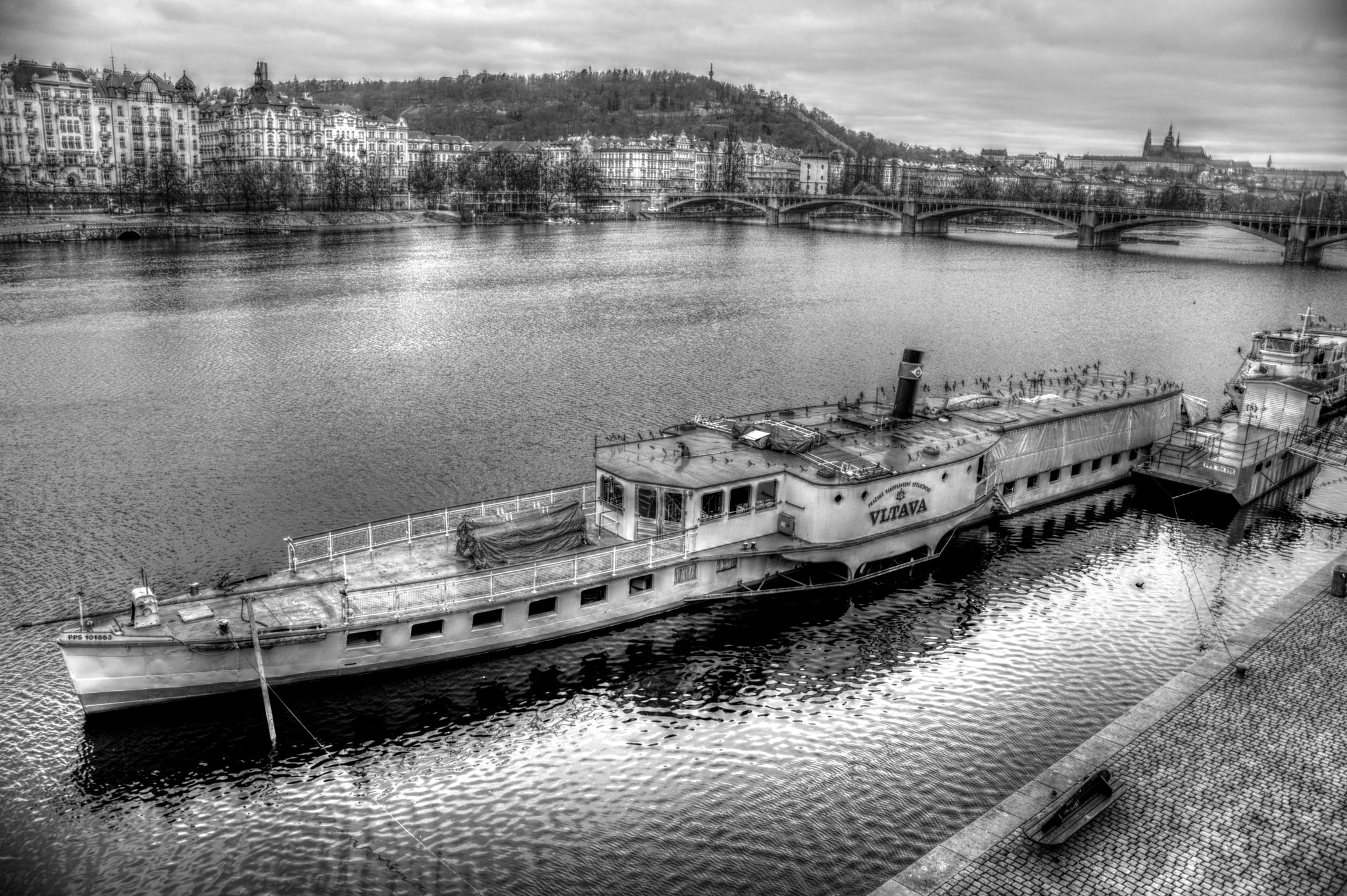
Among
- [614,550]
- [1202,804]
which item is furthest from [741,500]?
[1202,804]

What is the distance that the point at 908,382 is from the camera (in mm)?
37625

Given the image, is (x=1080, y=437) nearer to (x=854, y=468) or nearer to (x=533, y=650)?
(x=854, y=468)

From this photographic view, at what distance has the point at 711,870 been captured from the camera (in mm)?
19562

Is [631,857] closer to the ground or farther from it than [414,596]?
closer to the ground

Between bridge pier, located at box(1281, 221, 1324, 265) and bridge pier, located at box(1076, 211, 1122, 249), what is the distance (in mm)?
28227

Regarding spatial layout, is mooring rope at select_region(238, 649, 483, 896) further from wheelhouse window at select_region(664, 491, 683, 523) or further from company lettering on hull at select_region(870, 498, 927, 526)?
company lettering on hull at select_region(870, 498, 927, 526)

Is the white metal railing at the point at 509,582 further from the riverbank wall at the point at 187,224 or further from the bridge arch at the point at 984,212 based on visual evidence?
the bridge arch at the point at 984,212

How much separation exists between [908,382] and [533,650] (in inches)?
707

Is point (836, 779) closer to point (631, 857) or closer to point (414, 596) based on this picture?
point (631, 857)

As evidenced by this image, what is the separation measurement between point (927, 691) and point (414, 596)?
1362cm

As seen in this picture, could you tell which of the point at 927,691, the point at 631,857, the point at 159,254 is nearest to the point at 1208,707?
the point at 927,691

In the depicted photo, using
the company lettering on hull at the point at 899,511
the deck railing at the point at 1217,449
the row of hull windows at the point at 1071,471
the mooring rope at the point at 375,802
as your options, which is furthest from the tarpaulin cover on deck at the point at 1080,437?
the mooring rope at the point at 375,802

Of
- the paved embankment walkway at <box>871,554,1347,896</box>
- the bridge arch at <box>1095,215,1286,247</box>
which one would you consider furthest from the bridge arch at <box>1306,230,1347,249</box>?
the paved embankment walkway at <box>871,554,1347,896</box>

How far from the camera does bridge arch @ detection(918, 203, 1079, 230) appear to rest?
159m
